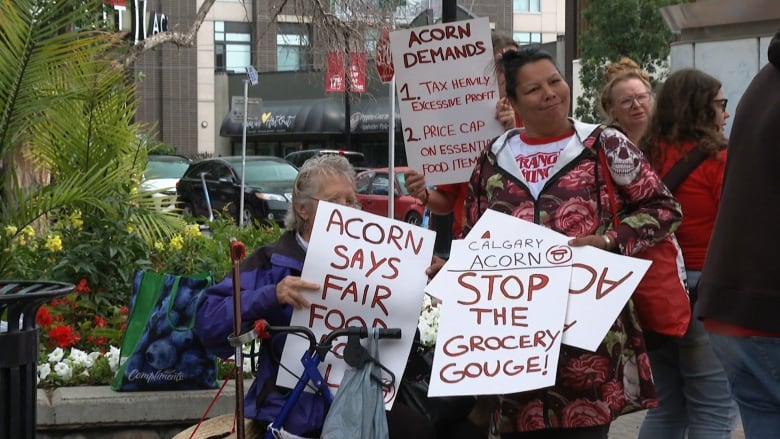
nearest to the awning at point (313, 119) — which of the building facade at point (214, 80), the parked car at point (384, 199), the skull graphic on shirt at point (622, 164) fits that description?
the building facade at point (214, 80)

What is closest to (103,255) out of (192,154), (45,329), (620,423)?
(45,329)

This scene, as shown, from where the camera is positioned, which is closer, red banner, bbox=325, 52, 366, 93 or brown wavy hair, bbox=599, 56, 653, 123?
brown wavy hair, bbox=599, 56, 653, 123

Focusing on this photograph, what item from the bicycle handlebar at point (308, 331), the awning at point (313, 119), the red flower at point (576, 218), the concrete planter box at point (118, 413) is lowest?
the concrete planter box at point (118, 413)

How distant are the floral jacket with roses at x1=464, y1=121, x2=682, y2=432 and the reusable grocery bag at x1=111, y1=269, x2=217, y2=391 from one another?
1916 millimetres

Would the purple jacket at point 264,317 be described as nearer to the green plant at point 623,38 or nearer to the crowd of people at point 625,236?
the crowd of people at point 625,236

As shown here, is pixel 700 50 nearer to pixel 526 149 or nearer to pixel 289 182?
pixel 526 149

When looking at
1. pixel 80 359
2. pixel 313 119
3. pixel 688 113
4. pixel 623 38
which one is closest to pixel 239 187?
pixel 623 38

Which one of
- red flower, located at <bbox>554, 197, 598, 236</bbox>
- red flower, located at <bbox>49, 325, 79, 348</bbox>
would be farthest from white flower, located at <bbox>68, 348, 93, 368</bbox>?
red flower, located at <bbox>554, 197, 598, 236</bbox>

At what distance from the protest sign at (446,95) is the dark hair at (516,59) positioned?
1.20m

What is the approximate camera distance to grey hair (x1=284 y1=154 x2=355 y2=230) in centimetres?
430

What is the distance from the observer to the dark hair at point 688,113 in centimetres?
486

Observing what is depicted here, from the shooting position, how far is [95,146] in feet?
25.8

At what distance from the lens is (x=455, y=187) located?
5.19 meters

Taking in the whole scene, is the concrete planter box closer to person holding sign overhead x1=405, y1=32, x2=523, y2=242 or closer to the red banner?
person holding sign overhead x1=405, y1=32, x2=523, y2=242
